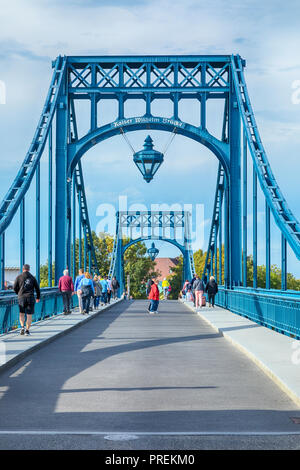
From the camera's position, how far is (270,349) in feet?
48.5

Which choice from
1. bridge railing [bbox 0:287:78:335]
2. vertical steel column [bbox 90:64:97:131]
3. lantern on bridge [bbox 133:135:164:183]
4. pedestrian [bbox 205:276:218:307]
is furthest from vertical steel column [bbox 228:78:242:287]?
bridge railing [bbox 0:287:78:335]

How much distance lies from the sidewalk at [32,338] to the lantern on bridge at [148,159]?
5.34 m

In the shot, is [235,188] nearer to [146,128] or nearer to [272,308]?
[146,128]

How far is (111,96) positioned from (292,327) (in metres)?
15.3

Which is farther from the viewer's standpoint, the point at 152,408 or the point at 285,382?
the point at 285,382

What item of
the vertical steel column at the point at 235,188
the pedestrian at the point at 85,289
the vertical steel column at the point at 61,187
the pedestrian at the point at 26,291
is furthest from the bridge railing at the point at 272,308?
the vertical steel column at the point at 61,187

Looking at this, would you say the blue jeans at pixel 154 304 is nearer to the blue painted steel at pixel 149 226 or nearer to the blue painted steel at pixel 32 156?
the blue painted steel at pixel 32 156

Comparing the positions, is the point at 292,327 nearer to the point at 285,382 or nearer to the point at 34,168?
the point at 285,382

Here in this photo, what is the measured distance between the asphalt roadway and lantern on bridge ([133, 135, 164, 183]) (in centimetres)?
1131

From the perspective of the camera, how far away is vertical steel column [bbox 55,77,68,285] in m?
30.1

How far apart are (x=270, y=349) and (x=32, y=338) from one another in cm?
504

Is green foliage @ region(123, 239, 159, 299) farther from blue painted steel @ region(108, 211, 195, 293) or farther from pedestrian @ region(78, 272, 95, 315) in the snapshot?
pedestrian @ region(78, 272, 95, 315)

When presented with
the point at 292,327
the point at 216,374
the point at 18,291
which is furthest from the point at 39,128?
the point at 216,374
